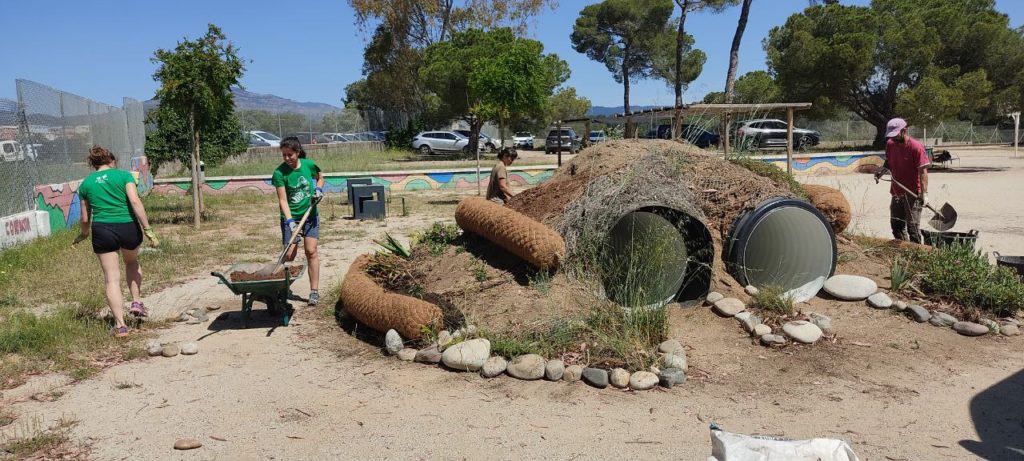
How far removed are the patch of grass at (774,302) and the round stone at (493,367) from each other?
91.8 inches

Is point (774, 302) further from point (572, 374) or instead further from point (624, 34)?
point (624, 34)

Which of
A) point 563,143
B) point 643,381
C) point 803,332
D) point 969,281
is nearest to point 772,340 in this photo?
point 803,332

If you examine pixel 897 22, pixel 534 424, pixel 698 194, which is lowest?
pixel 534 424

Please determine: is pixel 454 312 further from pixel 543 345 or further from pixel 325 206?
pixel 325 206

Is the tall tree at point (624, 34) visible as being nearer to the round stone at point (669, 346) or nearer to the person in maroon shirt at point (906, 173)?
the person in maroon shirt at point (906, 173)

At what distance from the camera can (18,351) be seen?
215 inches

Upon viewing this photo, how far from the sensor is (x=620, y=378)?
15.5 feet

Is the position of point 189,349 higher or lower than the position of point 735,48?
lower

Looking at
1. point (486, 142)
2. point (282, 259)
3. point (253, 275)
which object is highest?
point (486, 142)

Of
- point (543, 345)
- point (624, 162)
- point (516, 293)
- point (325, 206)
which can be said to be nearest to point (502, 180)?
point (624, 162)

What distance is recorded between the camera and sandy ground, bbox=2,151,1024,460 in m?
3.93

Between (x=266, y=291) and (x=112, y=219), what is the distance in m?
1.41

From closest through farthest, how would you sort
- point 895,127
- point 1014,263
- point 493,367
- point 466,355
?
point 493,367 → point 466,355 → point 1014,263 → point 895,127

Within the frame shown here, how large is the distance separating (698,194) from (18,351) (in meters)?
5.71
